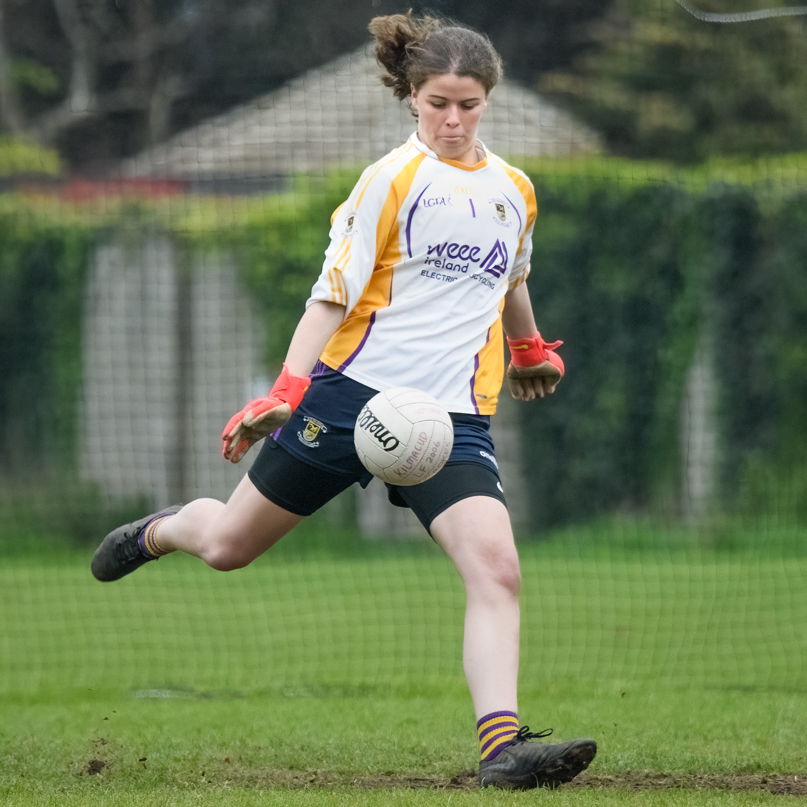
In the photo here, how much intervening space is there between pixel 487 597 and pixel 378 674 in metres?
3.56

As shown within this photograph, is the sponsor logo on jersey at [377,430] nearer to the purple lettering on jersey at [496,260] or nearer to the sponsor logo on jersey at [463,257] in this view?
the sponsor logo on jersey at [463,257]

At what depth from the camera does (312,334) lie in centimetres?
395

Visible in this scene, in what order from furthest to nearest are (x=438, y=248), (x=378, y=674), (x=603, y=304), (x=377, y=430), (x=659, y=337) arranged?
1. (x=603, y=304)
2. (x=659, y=337)
3. (x=378, y=674)
4. (x=438, y=248)
5. (x=377, y=430)

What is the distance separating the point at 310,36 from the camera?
1270 cm

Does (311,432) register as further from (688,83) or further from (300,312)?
(688,83)

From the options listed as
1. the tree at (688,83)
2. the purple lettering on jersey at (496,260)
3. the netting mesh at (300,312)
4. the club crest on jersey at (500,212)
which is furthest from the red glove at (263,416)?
the tree at (688,83)

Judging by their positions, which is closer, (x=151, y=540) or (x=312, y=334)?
(x=312, y=334)

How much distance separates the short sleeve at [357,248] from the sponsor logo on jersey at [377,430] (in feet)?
1.21

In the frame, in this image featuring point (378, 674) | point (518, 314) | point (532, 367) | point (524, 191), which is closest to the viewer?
point (524, 191)

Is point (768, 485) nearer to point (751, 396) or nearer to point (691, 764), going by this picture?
point (751, 396)

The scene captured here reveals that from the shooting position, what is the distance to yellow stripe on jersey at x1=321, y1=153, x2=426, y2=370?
13.2 feet

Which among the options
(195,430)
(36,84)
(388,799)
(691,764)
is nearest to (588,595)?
(195,430)

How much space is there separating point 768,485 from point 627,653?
13.5 ft

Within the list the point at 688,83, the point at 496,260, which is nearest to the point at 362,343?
the point at 496,260
